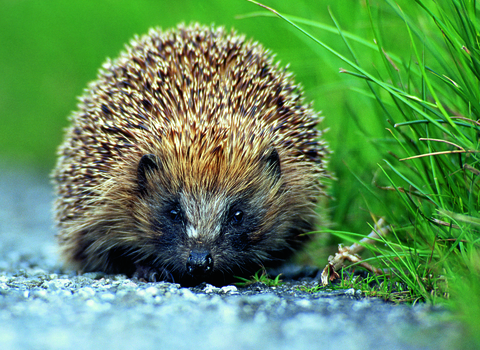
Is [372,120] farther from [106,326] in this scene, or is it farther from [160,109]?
[106,326]

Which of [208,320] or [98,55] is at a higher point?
[98,55]

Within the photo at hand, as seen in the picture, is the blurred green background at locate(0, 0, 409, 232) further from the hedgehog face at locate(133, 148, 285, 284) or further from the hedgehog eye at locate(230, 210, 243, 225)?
the hedgehog eye at locate(230, 210, 243, 225)

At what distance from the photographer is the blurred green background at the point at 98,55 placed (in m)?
4.79

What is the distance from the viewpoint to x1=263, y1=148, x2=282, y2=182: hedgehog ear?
3398 millimetres

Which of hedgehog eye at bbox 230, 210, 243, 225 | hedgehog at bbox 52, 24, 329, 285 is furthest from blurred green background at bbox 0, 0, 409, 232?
hedgehog eye at bbox 230, 210, 243, 225

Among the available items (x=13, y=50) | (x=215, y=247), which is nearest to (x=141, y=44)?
(x=215, y=247)

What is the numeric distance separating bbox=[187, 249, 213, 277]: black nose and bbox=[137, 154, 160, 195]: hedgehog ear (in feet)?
2.28

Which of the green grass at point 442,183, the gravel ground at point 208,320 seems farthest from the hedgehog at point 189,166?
the green grass at point 442,183

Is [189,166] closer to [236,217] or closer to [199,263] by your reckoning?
[236,217]

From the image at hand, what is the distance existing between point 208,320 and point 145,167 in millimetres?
1467

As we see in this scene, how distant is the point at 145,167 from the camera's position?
11.0 ft

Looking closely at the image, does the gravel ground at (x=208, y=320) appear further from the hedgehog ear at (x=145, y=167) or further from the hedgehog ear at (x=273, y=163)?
the hedgehog ear at (x=273, y=163)

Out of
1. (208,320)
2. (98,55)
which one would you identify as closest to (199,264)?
(208,320)

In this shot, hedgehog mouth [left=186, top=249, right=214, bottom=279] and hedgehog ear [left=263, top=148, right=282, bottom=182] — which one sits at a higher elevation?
hedgehog ear [left=263, top=148, right=282, bottom=182]
